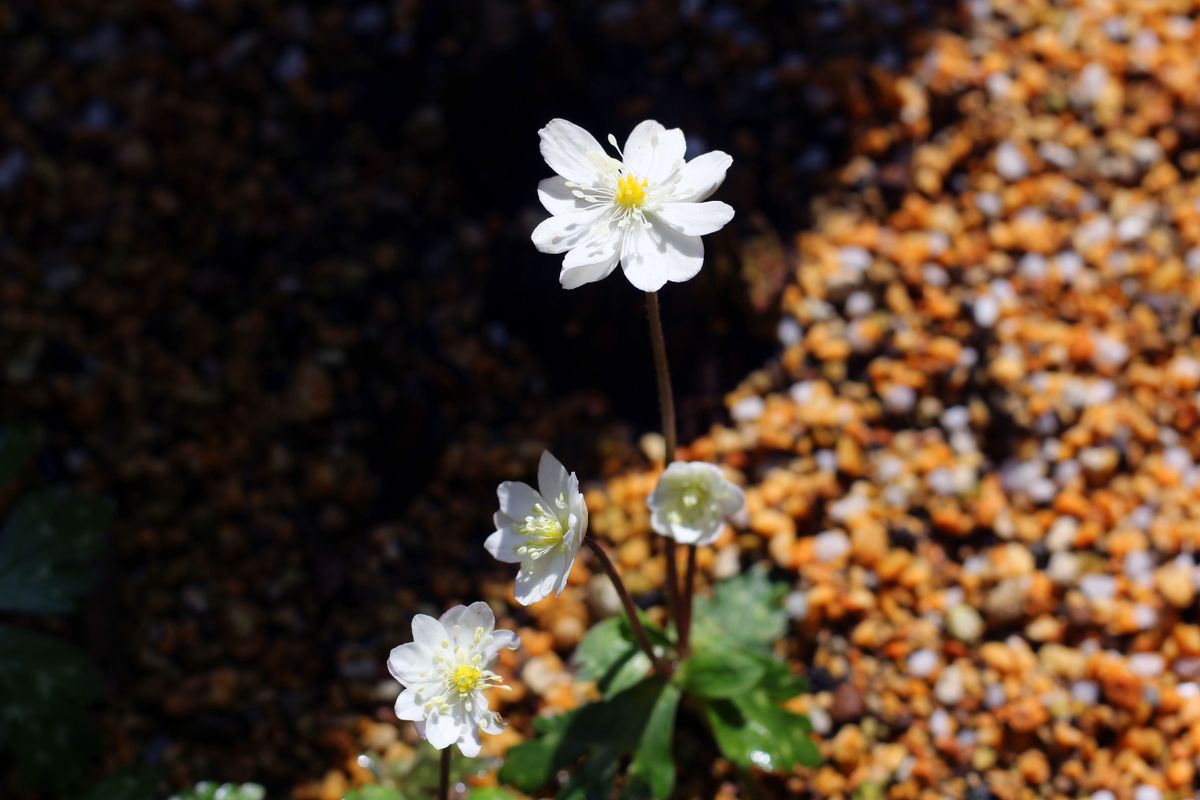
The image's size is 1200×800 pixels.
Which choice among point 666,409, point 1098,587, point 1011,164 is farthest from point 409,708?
point 1011,164

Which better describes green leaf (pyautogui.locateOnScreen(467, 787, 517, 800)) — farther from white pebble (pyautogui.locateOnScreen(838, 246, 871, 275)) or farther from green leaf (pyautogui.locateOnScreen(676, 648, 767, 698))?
white pebble (pyautogui.locateOnScreen(838, 246, 871, 275))

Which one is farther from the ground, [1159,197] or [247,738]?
[1159,197]

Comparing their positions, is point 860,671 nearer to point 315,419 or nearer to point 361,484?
point 361,484

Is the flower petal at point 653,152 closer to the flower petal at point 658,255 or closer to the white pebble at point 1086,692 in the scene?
the flower petal at point 658,255

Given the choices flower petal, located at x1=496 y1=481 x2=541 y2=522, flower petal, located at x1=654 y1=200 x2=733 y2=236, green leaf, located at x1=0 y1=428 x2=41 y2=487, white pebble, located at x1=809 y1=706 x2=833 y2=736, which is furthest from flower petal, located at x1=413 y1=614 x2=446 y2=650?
green leaf, located at x1=0 y1=428 x2=41 y2=487

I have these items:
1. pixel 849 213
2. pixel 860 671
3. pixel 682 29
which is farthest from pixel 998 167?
pixel 860 671

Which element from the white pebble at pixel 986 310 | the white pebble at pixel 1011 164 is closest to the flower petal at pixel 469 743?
the white pebble at pixel 986 310

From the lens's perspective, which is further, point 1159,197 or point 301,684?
point 1159,197
